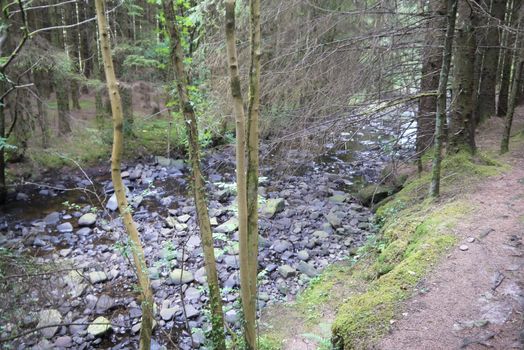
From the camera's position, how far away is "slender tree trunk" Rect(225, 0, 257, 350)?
276cm

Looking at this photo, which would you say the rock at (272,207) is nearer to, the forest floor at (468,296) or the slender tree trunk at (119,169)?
the forest floor at (468,296)

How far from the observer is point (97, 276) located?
21.6 feet

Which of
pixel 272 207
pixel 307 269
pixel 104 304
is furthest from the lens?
pixel 272 207

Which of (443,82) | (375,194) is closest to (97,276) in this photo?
(375,194)

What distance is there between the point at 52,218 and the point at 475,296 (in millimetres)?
8710

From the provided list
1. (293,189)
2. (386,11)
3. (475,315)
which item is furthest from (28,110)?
(475,315)

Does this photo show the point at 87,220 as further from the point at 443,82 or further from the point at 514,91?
the point at 514,91

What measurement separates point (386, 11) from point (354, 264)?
4270 mm

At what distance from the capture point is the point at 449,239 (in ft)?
14.6

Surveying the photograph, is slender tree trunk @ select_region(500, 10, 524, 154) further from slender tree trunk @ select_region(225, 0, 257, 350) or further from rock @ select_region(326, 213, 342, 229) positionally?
slender tree trunk @ select_region(225, 0, 257, 350)

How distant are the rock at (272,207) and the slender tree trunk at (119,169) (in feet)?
17.2

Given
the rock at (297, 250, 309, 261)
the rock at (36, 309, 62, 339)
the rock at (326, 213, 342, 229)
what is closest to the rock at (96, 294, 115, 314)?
the rock at (36, 309, 62, 339)

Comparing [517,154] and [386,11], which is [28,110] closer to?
[386,11]

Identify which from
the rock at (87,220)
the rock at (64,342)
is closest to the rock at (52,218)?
the rock at (87,220)
